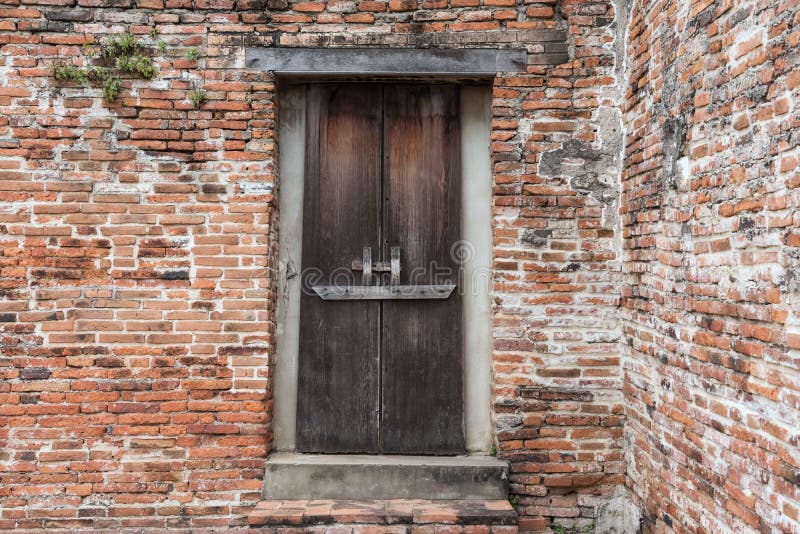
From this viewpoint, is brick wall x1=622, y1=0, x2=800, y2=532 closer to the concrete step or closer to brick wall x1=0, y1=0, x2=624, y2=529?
brick wall x1=0, y1=0, x2=624, y2=529

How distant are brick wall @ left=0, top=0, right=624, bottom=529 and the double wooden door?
35 cm

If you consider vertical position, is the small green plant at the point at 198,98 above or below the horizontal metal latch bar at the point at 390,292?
above

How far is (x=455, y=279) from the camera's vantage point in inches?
165

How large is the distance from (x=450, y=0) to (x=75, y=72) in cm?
247

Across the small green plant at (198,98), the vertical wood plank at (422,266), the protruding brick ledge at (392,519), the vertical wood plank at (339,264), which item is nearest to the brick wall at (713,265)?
the protruding brick ledge at (392,519)

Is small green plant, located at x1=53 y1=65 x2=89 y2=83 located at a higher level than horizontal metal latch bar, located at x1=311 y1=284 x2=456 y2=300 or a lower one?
higher

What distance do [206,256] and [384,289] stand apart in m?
1.19

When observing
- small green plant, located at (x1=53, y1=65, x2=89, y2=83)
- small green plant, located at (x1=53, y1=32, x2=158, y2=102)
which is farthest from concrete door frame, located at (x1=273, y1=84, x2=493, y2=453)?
small green plant, located at (x1=53, y1=65, x2=89, y2=83)

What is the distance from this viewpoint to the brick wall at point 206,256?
387 centimetres

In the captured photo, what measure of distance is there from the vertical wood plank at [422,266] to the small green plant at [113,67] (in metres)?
1.61

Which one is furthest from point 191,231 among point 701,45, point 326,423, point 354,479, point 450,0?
point 701,45

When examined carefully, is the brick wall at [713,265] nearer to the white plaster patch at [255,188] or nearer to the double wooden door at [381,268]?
the double wooden door at [381,268]

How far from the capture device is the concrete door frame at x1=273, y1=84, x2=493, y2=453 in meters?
4.18

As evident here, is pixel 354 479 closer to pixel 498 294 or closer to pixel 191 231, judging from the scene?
pixel 498 294
